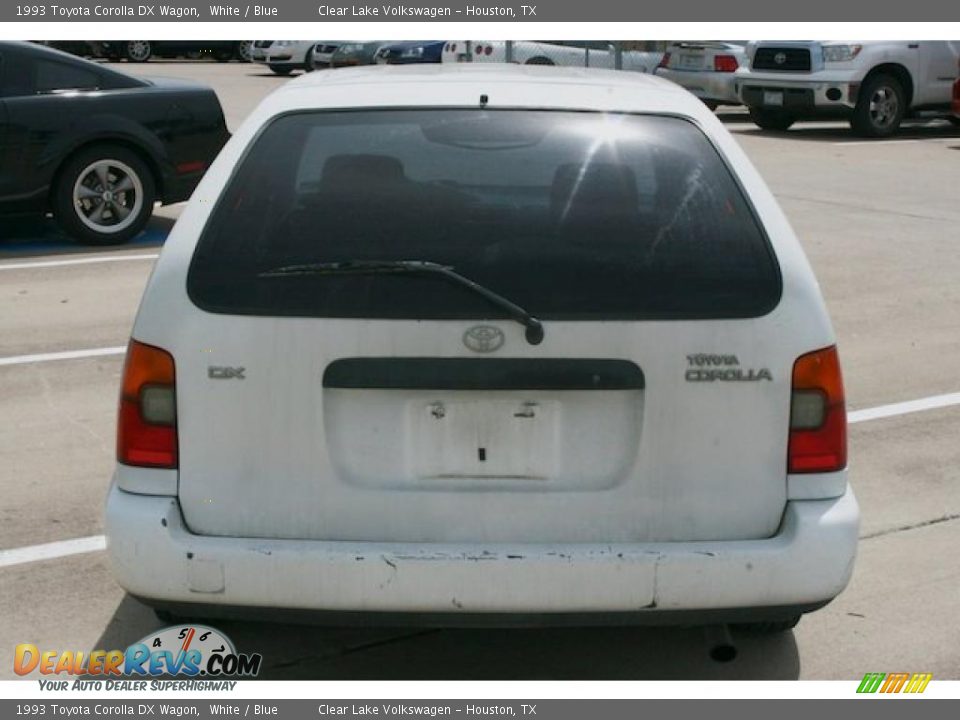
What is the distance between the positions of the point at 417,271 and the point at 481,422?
15.6 inches


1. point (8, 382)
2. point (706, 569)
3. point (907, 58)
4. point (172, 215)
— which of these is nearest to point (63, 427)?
point (8, 382)

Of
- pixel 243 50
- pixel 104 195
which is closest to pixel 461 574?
pixel 104 195

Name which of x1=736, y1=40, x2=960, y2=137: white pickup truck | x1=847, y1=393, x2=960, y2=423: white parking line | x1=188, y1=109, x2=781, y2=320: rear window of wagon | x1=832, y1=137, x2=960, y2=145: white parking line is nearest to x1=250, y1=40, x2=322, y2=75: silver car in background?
x1=736, y1=40, x2=960, y2=137: white pickup truck

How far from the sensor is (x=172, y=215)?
1312cm

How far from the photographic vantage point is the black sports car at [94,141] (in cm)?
1097

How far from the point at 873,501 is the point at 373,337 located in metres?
2.92

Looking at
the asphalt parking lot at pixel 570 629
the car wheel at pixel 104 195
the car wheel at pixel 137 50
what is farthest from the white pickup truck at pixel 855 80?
the car wheel at pixel 137 50

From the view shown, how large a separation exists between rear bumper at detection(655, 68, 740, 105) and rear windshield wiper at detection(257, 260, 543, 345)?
58.1 ft

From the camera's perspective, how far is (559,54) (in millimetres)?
23969

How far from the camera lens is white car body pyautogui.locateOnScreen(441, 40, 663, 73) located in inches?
925

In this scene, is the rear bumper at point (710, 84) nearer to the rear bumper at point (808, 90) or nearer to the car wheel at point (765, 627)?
the rear bumper at point (808, 90)

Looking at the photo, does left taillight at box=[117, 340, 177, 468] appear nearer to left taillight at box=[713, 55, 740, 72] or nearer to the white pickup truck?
the white pickup truck

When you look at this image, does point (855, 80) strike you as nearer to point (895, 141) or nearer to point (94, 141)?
point (895, 141)

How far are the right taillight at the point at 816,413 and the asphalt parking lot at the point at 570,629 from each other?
0.79 metres
